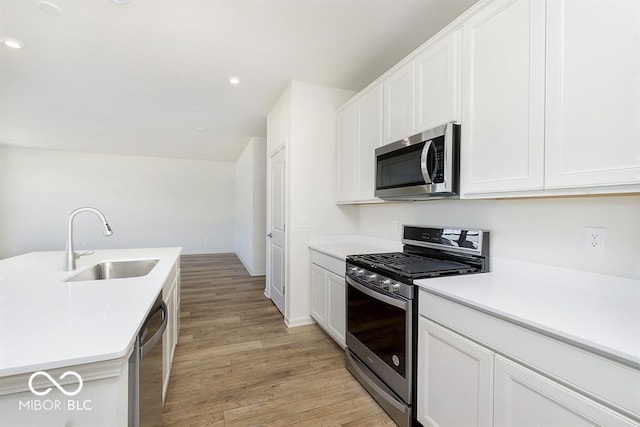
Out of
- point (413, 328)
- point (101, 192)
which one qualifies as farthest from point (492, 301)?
point (101, 192)

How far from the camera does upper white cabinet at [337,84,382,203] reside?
2.51 meters

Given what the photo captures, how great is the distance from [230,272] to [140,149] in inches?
147

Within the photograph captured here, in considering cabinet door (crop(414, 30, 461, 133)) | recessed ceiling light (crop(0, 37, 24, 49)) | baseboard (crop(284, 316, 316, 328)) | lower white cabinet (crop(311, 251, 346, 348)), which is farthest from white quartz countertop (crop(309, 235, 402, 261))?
recessed ceiling light (crop(0, 37, 24, 49))

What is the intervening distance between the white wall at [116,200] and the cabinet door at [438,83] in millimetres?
7010

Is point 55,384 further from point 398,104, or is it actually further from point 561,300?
point 398,104

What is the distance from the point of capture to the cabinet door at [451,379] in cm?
122

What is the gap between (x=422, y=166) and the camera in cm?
178

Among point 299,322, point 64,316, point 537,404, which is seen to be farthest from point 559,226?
point 299,322

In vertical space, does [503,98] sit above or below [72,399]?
above

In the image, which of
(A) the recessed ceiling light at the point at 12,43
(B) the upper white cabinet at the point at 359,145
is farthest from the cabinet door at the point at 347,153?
(A) the recessed ceiling light at the point at 12,43

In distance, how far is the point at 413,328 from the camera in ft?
5.14

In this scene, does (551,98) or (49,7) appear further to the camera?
(49,7)

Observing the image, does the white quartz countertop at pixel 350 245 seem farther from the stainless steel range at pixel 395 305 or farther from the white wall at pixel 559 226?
the white wall at pixel 559 226
